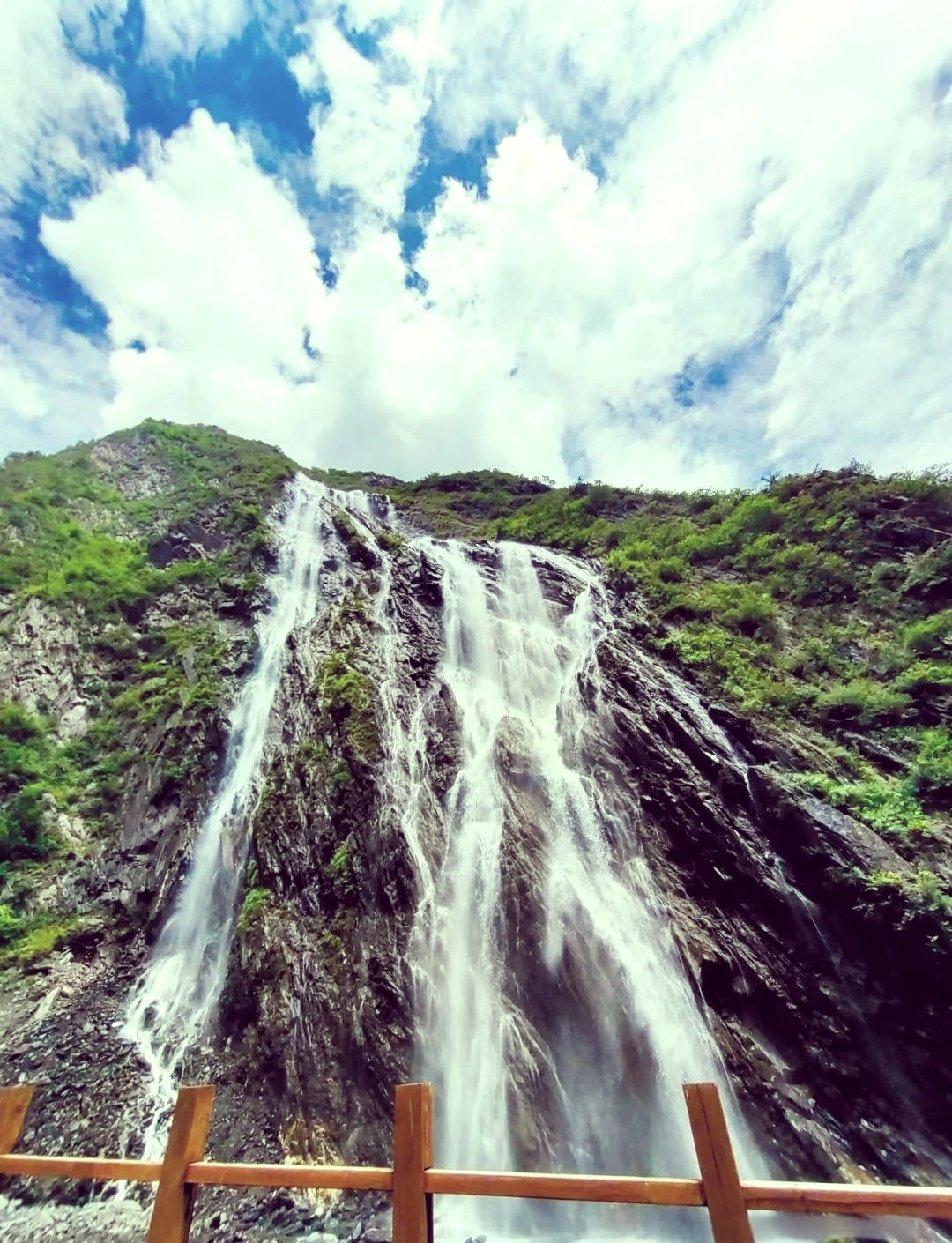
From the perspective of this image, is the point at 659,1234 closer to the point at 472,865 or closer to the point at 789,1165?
the point at 789,1165

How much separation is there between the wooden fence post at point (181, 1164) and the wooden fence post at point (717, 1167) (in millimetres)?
1878

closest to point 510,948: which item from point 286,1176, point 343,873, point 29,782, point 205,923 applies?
point 343,873

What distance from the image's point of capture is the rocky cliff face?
8.90 metres

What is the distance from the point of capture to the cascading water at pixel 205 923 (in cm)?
1083

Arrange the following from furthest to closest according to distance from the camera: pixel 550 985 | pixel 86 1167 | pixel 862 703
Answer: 1. pixel 862 703
2. pixel 550 985
3. pixel 86 1167

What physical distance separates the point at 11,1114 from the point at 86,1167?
489mm

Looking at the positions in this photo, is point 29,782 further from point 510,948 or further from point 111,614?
point 510,948

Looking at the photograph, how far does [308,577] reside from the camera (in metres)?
24.9

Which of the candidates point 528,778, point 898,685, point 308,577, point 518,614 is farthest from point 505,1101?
point 308,577

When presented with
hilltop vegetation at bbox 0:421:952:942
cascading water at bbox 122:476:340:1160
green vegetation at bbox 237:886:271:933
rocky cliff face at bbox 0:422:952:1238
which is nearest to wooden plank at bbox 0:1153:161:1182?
rocky cliff face at bbox 0:422:952:1238

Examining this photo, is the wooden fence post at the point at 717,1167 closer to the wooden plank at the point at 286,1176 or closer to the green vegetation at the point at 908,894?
the wooden plank at the point at 286,1176

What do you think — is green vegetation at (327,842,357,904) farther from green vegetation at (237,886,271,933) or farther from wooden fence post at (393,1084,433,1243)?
wooden fence post at (393,1084,433,1243)

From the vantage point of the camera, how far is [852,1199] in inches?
80.8

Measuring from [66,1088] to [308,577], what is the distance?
17.5 metres
